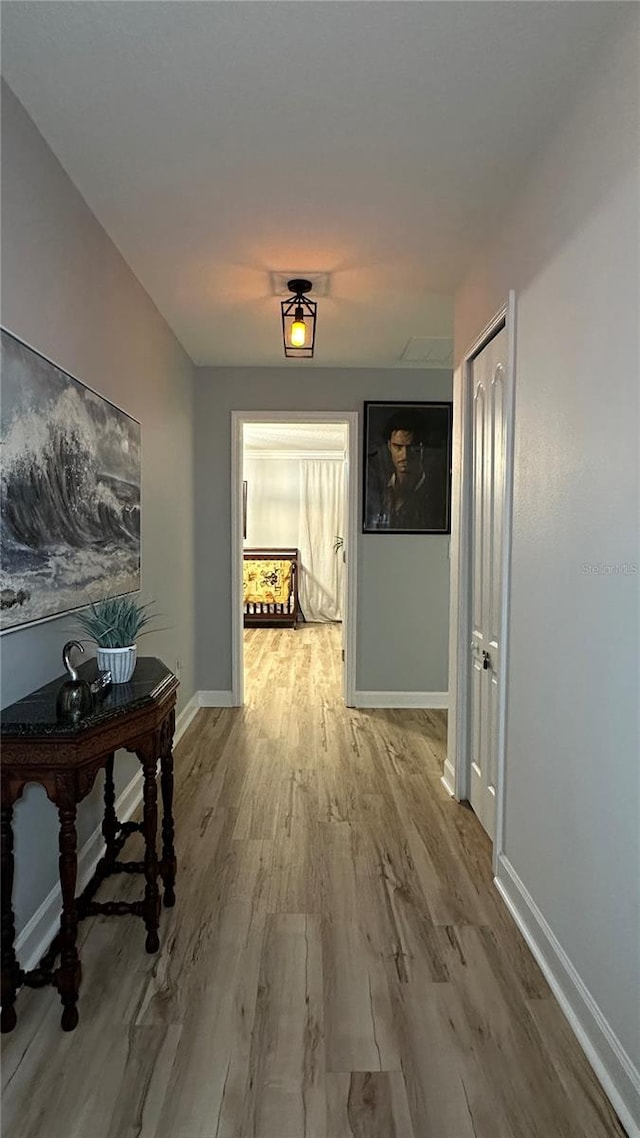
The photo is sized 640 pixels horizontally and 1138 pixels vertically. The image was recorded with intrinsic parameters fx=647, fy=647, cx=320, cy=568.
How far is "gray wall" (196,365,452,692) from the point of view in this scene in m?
4.78

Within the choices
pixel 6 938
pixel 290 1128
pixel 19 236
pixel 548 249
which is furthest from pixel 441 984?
pixel 19 236

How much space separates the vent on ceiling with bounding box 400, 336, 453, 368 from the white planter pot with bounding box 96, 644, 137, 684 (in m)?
2.84

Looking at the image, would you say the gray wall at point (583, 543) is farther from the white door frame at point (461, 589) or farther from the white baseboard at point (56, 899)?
the white baseboard at point (56, 899)

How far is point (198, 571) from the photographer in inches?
190

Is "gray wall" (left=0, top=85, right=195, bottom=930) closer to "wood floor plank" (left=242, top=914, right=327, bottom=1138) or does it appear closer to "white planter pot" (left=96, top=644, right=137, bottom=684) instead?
"white planter pot" (left=96, top=644, right=137, bottom=684)

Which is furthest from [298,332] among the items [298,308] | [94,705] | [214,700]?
[214,700]

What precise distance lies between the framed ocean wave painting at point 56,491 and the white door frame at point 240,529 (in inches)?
75.8

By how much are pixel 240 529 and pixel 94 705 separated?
3112mm

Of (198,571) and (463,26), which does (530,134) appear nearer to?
(463,26)

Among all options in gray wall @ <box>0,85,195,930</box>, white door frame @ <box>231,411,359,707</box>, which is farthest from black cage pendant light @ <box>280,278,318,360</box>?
white door frame @ <box>231,411,359,707</box>

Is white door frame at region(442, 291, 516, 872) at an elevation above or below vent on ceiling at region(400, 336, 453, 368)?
below

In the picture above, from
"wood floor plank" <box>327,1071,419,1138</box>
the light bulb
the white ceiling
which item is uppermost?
the white ceiling

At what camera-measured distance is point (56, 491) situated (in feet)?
6.99

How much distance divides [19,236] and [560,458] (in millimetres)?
1683
